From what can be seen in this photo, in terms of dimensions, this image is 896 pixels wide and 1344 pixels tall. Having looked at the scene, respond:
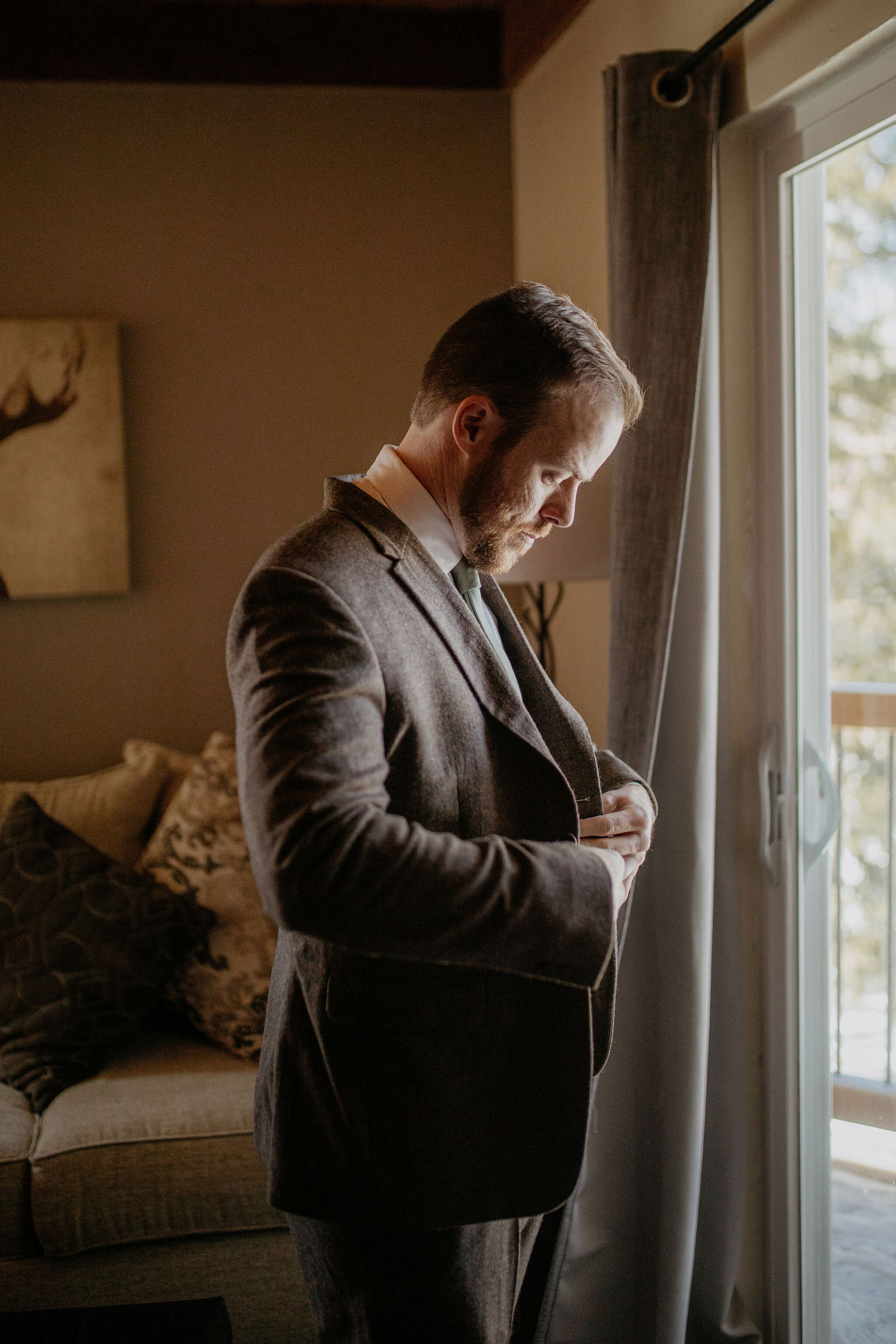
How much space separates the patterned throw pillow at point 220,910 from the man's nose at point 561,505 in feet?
3.93

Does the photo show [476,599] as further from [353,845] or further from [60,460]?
[60,460]

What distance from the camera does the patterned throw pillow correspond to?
215 cm

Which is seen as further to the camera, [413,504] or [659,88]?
[659,88]

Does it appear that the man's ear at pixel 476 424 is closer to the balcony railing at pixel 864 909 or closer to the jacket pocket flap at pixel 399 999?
the jacket pocket flap at pixel 399 999

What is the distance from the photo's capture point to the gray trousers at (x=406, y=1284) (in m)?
1.09

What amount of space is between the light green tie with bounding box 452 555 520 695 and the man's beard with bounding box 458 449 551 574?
0.10ft

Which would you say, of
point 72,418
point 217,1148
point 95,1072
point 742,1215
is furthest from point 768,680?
point 72,418

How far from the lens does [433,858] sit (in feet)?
2.98

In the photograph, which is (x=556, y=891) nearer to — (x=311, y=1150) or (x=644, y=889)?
(x=311, y=1150)

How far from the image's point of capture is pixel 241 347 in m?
2.82

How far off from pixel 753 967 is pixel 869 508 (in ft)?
2.88

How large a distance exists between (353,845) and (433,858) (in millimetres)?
76

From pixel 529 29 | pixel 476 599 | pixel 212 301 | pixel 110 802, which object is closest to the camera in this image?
pixel 476 599

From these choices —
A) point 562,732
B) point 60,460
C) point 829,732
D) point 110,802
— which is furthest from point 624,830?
point 60,460
